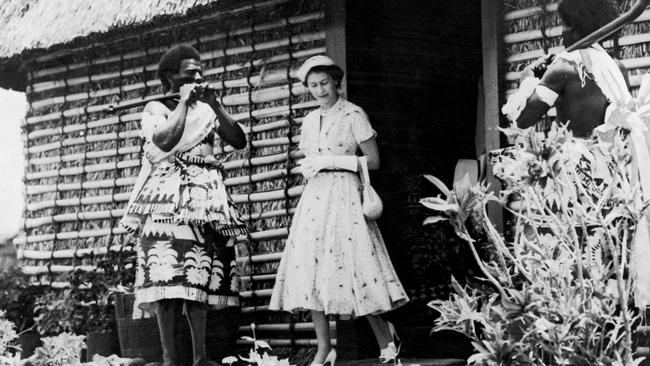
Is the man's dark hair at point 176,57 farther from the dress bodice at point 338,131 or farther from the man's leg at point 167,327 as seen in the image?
the man's leg at point 167,327

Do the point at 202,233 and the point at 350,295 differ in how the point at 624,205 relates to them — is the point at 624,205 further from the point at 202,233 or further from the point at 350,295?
the point at 202,233

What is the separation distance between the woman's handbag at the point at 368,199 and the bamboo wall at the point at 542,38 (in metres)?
0.88

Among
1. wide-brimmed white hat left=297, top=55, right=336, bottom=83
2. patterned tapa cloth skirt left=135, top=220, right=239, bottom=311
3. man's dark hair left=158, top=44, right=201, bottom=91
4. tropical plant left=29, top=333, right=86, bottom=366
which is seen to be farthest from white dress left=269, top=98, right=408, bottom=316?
tropical plant left=29, top=333, right=86, bottom=366

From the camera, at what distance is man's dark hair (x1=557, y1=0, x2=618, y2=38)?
4.81 metres

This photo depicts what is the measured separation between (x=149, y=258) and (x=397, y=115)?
1.85 meters

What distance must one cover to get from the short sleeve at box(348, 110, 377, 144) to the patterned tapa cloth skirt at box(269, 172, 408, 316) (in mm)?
211

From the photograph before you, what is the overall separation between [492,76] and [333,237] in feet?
3.98

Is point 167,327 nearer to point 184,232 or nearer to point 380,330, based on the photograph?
point 184,232

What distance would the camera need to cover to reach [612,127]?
180 inches

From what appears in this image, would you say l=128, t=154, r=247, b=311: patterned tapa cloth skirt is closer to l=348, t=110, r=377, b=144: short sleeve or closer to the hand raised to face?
the hand raised to face

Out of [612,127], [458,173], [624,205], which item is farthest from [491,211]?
[624,205]

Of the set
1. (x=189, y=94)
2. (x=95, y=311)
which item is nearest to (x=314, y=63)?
(x=189, y=94)

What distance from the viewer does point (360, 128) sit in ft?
19.8

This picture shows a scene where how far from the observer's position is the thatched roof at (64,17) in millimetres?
7344
